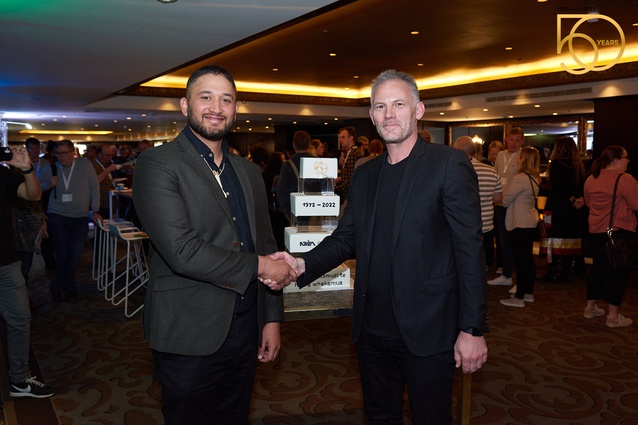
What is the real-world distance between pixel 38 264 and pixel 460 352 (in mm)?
7958

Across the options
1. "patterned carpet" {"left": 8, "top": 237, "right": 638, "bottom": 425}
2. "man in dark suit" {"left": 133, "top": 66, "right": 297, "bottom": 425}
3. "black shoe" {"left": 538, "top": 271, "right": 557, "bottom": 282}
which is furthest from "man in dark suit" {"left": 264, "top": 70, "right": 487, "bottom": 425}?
"black shoe" {"left": 538, "top": 271, "right": 557, "bottom": 282}

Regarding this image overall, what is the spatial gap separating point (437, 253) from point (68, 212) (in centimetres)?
495

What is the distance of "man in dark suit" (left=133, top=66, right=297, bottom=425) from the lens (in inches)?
67.4

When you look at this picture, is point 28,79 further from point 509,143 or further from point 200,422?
point 200,422

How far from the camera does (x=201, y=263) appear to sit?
1.69 m

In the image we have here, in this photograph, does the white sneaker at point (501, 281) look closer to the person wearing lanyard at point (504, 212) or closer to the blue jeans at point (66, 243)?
the person wearing lanyard at point (504, 212)

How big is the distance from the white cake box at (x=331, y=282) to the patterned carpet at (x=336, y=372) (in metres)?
0.82

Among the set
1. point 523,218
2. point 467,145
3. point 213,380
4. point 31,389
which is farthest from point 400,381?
point 523,218

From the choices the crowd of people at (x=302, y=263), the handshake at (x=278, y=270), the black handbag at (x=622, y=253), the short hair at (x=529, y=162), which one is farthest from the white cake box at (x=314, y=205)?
the short hair at (x=529, y=162)

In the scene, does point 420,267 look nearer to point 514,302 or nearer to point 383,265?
point 383,265

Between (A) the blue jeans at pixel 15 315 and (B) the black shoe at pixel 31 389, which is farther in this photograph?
(B) the black shoe at pixel 31 389

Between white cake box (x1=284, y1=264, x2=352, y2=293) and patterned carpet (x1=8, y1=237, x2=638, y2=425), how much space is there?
819mm

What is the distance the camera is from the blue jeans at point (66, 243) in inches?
225

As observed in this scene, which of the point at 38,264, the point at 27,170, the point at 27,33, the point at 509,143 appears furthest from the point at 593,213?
the point at 38,264
